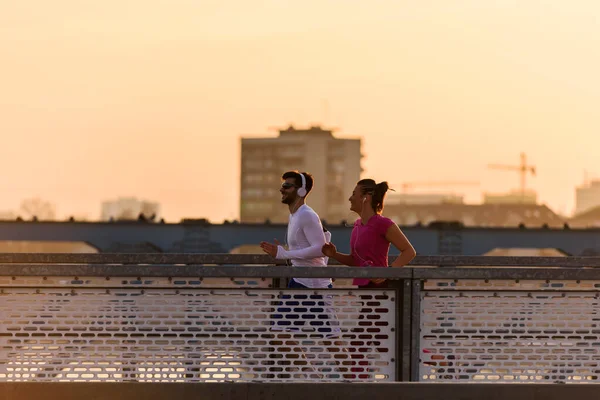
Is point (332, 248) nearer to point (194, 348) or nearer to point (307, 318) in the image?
point (307, 318)

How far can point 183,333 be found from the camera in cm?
1023

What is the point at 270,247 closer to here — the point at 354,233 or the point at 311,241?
the point at 311,241

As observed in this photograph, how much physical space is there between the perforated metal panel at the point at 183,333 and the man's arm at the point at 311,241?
44 cm

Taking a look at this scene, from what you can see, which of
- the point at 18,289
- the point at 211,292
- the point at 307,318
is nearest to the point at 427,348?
the point at 307,318

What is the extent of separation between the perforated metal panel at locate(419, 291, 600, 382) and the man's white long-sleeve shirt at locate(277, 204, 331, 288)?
998 mm

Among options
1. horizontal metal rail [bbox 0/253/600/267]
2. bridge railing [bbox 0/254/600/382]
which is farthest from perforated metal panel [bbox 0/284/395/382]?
horizontal metal rail [bbox 0/253/600/267]

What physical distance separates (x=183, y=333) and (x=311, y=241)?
1.28 metres

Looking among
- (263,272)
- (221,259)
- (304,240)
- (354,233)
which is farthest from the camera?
(221,259)

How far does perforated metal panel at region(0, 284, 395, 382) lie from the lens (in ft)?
33.5

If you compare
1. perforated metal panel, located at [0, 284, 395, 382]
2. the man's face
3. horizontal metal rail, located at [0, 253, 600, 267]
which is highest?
the man's face

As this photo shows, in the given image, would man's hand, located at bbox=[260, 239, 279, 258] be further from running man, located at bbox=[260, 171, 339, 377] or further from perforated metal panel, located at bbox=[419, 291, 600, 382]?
perforated metal panel, located at bbox=[419, 291, 600, 382]

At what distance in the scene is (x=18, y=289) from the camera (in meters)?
10.2

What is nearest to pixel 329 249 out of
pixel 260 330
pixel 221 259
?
pixel 260 330

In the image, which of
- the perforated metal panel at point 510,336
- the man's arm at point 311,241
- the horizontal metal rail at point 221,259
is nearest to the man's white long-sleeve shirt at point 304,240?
the man's arm at point 311,241
